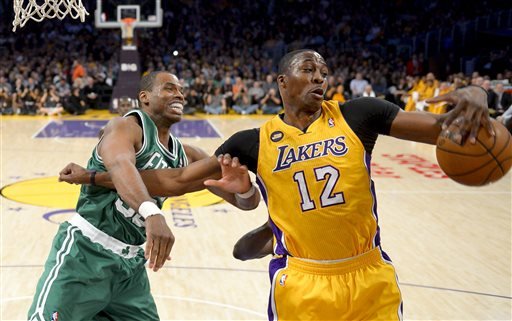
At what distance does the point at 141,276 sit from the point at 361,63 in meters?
20.7

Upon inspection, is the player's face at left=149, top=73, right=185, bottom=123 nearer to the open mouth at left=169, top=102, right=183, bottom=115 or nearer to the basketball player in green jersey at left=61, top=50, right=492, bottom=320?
the open mouth at left=169, top=102, right=183, bottom=115

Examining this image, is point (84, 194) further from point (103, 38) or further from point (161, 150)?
point (103, 38)

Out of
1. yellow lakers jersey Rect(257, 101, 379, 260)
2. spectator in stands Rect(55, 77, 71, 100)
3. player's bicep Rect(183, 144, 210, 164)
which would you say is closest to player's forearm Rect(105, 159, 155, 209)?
yellow lakers jersey Rect(257, 101, 379, 260)

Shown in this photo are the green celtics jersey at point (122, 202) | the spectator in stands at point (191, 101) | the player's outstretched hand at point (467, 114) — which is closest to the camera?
the player's outstretched hand at point (467, 114)

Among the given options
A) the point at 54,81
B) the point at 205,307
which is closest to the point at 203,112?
the point at 54,81

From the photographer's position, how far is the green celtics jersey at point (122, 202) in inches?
124

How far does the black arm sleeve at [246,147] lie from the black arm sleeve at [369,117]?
0.38 meters

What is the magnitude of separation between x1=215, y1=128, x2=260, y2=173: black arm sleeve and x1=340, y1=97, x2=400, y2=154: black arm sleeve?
0.38 metres

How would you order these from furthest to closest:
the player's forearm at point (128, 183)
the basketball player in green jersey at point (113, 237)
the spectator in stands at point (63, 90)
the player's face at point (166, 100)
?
the spectator in stands at point (63, 90) → the player's face at point (166, 100) → the basketball player in green jersey at point (113, 237) → the player's forearm at point (128, 183)

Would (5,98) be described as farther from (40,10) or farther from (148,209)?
(148,209)

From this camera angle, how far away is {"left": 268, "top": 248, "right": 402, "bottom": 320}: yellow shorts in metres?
2.59

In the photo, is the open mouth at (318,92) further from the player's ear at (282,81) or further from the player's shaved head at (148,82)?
the player's shaved head at (148,82)

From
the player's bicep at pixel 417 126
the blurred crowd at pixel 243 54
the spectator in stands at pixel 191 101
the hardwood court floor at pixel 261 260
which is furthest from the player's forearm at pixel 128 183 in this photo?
the spectator in stands at pixel 191 101

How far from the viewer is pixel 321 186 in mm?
2576
